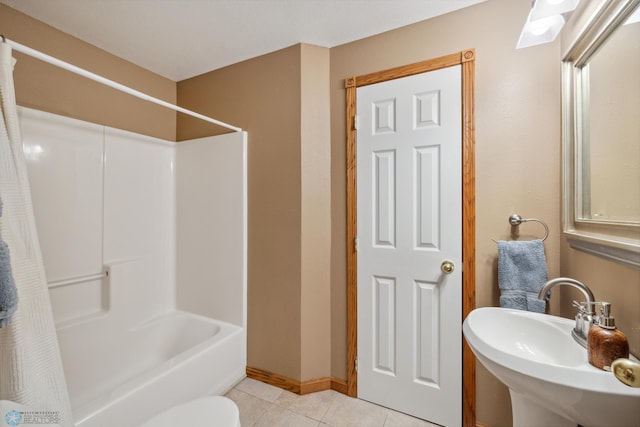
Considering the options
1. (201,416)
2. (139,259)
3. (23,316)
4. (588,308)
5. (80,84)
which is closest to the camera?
(23,316)

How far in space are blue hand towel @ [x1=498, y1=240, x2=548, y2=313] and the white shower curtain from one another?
183 cm

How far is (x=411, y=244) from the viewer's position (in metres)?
1.60

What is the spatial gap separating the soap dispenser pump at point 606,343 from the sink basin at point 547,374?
1.2 inches

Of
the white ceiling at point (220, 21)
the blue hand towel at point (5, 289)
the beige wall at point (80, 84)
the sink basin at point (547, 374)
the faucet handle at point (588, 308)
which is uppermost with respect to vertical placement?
the white ceiling at point (220, 21)

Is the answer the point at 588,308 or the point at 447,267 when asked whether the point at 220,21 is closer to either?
the point at 447,267

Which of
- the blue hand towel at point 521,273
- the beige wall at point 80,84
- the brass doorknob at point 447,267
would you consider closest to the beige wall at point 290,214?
the brass doorknob at point 447,267

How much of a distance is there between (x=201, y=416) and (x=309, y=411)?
33.2 inches

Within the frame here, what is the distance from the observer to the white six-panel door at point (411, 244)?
1.50m

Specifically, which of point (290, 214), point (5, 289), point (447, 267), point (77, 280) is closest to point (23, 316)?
point (5, 289)

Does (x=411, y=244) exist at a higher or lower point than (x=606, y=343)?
higher

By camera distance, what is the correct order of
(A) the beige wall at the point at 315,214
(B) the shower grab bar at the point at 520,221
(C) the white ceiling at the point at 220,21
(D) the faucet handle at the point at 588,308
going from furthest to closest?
1. (A) the beige wall at the point at 315,214
2. (C) the white ceiling at the point at 220,21
3. (B) the shower grab bar at the point at 520,221
4. (D) the faucet handle at the point at 588,308

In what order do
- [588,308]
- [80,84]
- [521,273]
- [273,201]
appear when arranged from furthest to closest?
[273,201] → [80,84] → [521,273] → [588,308]

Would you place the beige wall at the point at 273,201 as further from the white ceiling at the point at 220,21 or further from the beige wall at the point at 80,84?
the beige wall at the point at 80,84

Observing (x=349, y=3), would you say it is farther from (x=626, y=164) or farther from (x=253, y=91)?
(x=626, y=164)
